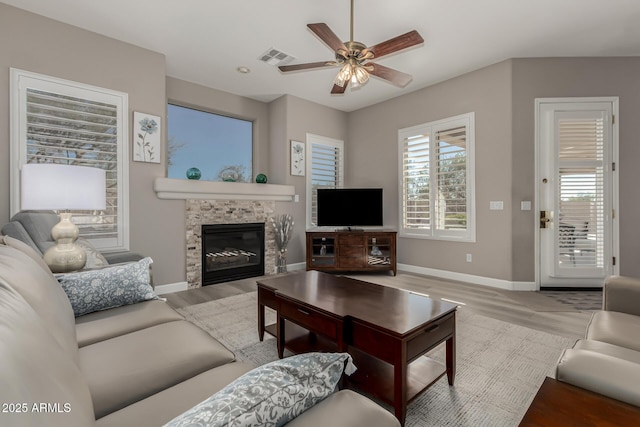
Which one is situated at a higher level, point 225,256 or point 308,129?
point 308,129

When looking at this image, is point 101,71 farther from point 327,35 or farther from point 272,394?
point 272,394

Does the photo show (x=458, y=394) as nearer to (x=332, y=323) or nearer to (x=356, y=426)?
(x=332, y=323)

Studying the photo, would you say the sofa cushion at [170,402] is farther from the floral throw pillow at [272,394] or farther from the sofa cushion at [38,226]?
the sofa cushion at [38,226]

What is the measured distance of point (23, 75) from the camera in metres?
2.92

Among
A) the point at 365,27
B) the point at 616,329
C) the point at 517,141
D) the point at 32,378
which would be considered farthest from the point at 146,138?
the point at 517,141

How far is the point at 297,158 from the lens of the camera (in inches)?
205

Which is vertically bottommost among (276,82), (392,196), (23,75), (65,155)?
(392,196)

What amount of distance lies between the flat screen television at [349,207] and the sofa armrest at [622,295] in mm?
3275

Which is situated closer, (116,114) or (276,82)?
(116,114)

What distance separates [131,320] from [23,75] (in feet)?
9.73

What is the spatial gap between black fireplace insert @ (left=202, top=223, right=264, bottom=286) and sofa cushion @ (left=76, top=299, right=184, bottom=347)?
2.42 meters

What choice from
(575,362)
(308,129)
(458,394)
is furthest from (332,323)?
(308,129)

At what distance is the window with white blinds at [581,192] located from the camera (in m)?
3.76

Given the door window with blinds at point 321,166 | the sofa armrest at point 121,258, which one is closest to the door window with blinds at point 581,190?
the door window with blinds at point 321,166
